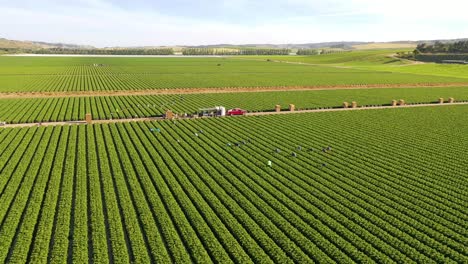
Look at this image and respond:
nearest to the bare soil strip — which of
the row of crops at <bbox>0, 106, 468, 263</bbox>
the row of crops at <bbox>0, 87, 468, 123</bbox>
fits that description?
the row of crops at <bbox>0, 87, 468, 123</bbox>

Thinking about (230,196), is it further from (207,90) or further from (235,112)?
(207,90)

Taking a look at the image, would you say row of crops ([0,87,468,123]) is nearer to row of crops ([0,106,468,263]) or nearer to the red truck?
the red truck

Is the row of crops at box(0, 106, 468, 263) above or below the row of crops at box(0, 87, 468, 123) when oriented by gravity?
below

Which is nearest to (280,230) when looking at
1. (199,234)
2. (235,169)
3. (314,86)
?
(199,234)

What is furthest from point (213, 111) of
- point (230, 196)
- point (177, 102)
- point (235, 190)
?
point (230, 196)

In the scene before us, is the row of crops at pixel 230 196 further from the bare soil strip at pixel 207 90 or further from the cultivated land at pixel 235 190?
the bare soil strip at pixel 207 90

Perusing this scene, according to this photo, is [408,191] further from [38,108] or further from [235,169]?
[38,108]
